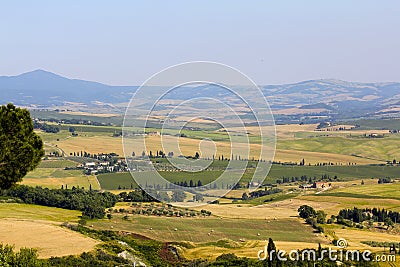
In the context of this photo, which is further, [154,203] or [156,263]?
[154,203]

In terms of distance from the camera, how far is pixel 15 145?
29.5 m

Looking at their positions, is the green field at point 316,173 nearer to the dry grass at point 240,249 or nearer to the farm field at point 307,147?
the farm field at point 307,147

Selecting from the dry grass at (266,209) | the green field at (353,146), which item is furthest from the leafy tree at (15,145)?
A: the green field at (353,146)

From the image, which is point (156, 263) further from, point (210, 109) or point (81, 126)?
point (81, 126)

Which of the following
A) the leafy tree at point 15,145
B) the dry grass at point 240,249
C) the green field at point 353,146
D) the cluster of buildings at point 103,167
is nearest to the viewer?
the leafy tree at point 15,145

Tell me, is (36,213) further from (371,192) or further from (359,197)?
(371,192)

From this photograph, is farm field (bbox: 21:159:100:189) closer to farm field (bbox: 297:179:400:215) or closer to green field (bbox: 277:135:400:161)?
farm field (bbox: 297:179:400:215)

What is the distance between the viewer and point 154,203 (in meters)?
70.6

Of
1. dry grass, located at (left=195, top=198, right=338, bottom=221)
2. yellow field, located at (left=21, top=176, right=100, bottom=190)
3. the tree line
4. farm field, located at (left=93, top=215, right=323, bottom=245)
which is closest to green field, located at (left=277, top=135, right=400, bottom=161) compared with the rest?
the tree line

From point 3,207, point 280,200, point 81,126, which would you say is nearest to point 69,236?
point 3,207

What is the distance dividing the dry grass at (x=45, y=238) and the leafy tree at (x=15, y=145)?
13.4m

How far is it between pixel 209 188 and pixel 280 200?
54.8 metres

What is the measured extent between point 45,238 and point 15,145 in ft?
63.3

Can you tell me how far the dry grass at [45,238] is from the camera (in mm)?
43438
